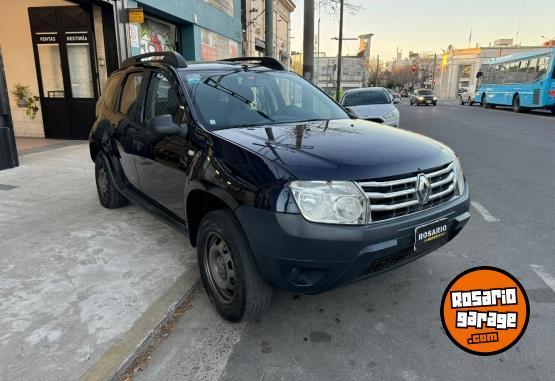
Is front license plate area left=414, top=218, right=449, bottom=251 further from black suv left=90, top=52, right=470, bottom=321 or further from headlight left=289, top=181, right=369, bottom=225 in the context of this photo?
headlight left=289, top=181, right=369, bottom=225

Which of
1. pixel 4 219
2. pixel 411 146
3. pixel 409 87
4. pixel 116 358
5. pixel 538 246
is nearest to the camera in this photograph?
pixel 116 358

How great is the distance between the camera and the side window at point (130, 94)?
4.40 meters

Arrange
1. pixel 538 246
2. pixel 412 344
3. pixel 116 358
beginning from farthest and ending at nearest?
pixel 538 246, pixel 412 344, pixel 116 358

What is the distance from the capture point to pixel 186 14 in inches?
522

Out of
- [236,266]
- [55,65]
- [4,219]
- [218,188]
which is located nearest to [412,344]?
[236,266]

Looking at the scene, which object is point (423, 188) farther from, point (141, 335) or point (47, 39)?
point (47, 39)

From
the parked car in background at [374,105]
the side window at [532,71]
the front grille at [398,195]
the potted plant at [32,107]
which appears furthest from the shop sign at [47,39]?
the side window at [532,71]

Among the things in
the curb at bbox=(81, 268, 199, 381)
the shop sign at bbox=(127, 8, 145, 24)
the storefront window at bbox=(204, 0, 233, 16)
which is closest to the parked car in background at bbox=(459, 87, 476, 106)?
the storefront window at bbox=(204, 0, 233, 16)

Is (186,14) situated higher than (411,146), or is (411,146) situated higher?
(186,14)

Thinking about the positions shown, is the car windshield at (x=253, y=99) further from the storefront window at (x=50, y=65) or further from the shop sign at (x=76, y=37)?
the storefront window at (x=50, y=65)

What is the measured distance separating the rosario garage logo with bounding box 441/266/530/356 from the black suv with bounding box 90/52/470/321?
0.36 m

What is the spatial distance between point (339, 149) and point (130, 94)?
2760mm

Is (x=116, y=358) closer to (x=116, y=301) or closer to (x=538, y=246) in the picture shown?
(x=116, y=301)

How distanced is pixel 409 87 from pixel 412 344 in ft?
374
